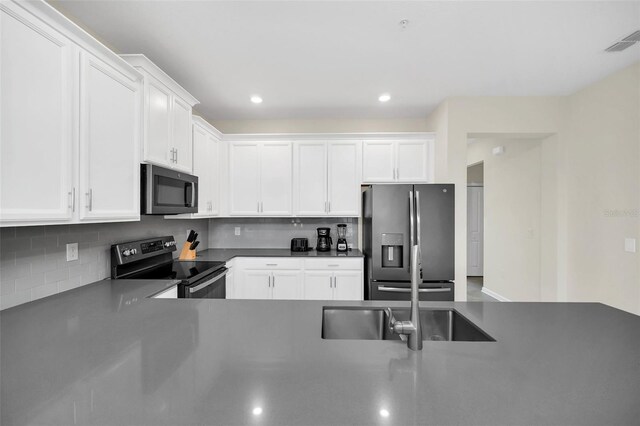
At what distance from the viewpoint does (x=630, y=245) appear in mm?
2561

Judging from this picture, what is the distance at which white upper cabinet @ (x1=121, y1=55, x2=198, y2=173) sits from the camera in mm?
2064

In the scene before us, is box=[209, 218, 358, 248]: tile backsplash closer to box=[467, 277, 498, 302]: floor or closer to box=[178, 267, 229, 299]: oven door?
box=[178, 267, 229, 299]: oven door

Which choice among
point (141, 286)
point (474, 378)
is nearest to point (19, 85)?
point (141, 286)

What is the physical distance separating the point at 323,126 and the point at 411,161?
1.28 metres

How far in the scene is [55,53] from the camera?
1.40m

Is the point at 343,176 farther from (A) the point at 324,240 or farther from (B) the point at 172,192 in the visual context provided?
(B) the point at 172,192

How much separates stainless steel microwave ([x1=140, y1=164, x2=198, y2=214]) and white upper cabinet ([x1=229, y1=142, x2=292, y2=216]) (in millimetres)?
1039

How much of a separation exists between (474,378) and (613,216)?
3.00m

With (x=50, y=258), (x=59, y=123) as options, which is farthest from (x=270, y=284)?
(x=59, y=123)

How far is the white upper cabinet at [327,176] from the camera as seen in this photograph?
12.2ft

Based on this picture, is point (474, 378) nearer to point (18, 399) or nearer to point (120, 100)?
point (18, 399)

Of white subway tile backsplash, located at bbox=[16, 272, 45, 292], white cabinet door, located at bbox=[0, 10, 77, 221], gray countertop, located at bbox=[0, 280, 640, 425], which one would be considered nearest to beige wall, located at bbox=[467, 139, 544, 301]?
gray countertop, located at bbox=[0, 280, 640, 425]

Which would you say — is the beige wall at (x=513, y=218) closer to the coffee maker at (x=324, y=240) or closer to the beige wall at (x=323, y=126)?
the beige wall at (x=323, y=126)

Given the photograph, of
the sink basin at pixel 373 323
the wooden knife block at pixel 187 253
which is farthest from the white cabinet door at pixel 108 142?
the sink basin at pixel 373 323
